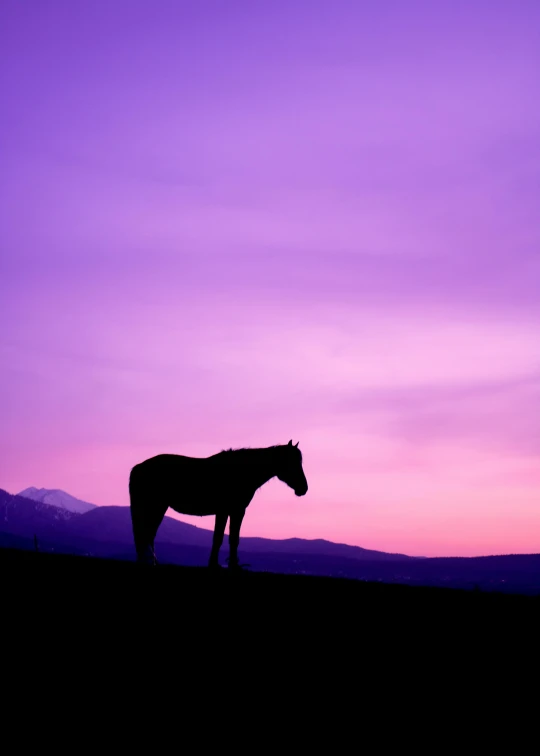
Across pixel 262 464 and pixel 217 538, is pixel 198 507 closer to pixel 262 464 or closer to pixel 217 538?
pixel 217 538

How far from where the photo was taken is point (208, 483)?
23062 millimetres

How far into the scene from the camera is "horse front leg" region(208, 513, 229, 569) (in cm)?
2123

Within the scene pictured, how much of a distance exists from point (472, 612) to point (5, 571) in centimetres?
1039

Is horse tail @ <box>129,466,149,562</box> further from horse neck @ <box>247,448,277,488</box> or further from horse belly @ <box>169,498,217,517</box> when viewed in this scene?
horse neck @ <box>247,448,277,488</box>

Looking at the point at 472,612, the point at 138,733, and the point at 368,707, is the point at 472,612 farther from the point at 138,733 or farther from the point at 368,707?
the point at 138,733

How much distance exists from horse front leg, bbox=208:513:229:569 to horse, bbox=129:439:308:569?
27mm

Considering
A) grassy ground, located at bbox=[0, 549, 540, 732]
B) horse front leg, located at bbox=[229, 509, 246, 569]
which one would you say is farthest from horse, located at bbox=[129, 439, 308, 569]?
grassy ground, located at bbox=[0, 549, 540, 732]

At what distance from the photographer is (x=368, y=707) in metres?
11.0

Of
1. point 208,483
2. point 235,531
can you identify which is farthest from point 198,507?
point 235,531

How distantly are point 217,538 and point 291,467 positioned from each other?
3101 mm

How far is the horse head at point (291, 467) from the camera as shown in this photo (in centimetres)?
2339

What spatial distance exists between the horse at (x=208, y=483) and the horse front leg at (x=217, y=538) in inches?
1.1

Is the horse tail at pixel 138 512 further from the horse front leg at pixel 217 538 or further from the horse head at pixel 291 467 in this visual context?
the horse head at pixel 291 467

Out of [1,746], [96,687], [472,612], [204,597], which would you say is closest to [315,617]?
[204,597]
